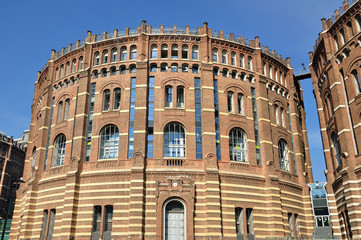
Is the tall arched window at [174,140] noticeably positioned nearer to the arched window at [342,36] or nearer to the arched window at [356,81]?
the arched window at [356,81]

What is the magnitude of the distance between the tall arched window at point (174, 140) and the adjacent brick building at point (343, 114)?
50.8 feet

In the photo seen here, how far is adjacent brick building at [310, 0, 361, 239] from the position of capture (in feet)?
109

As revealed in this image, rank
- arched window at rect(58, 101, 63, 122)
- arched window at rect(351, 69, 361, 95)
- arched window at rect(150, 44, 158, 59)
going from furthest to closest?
1. arched window at rect(58, 101, 63, 122)
2. arched window at rect(150, 44, 158, 59)
3. arched window at rect(351, 69, 361, 95)

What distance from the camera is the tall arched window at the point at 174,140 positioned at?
117ft

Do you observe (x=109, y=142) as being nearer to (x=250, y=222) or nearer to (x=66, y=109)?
(x=66, y=109)

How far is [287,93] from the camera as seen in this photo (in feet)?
149

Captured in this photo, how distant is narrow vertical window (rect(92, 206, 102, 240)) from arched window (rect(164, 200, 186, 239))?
6.20 m

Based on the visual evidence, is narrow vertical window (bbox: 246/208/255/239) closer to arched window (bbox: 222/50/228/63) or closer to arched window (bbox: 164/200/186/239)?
arched window (bbox: 164/200/186/239)

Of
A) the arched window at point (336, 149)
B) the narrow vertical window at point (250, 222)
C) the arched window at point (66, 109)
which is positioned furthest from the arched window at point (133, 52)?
the arched window at point (336, 149)

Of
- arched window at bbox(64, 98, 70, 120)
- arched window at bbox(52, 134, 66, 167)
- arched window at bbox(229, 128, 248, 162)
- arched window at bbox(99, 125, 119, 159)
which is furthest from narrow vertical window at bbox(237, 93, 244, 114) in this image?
arched window at bbox(52, 134, 66, 167)

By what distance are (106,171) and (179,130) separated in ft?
27.0

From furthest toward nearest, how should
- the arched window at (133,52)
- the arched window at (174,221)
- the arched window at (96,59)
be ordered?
1. the arched window at (96,59)
2. the arched window at (133,52)
3. the arched window at (174,221)

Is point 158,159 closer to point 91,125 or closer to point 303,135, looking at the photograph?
point 91,125

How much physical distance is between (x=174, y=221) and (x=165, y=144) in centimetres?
741
